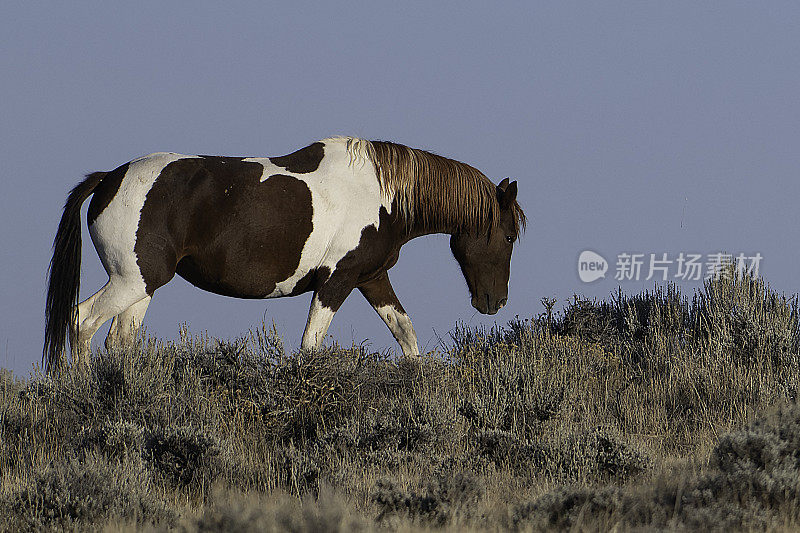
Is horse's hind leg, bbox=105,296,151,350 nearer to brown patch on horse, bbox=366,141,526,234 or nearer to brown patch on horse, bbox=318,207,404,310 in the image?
brown patch on horse, bbox=318,207,404,310

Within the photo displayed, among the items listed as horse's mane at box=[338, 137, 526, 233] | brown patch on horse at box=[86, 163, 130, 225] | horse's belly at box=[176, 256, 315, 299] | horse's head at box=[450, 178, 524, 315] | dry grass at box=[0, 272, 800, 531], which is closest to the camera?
dry grass at box=[0, 272, 800, 531]

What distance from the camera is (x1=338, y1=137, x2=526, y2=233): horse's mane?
8.92m

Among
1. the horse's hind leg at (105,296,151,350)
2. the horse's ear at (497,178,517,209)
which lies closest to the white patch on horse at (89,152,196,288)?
the horse's hind leg at (105,296,151,350)

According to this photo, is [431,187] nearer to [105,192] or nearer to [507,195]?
[507,195]

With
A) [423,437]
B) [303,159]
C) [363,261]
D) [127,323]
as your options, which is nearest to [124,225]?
[127,323]

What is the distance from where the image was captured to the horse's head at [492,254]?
9.49 meters

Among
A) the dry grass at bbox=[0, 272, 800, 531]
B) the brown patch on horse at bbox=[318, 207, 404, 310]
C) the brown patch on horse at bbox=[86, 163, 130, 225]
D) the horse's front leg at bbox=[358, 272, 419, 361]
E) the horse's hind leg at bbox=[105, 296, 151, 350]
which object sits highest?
the brown patch on horse at bbox=[86, 163, 130, 225]

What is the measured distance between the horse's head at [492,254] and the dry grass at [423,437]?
0.65m

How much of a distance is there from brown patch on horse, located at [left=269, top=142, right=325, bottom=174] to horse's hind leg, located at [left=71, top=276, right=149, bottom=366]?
1814 millimetres

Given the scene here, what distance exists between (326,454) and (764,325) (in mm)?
Result: 5632

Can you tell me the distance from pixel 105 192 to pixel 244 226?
1.35m

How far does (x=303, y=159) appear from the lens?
8.78 m

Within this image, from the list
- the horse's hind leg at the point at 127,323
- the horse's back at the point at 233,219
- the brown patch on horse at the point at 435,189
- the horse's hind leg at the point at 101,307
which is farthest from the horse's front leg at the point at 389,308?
the horse's hind leg at the point at 101,307

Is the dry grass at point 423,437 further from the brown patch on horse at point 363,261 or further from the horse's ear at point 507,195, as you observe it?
the horse's ear at point 507,195
